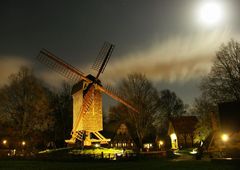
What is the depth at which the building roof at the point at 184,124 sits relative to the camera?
6072 cm

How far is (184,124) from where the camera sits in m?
61.9

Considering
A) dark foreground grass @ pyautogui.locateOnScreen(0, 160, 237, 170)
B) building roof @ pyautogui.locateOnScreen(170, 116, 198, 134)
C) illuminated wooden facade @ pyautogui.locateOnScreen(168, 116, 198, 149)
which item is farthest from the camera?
building roof @ pyautogui.locateOnScreen(170, 116, 198, 134)

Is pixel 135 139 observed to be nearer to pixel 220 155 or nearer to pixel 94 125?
pixel 94 125

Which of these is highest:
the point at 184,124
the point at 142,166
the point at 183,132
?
the point at 184,124

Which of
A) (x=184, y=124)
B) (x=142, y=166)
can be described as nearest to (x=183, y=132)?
(x=184, y=124)

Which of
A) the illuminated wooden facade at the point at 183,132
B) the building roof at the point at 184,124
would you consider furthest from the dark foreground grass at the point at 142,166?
the building roof at the point at 184,124

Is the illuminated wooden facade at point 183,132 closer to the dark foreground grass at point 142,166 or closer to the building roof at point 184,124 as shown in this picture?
the building roof at point 184,124

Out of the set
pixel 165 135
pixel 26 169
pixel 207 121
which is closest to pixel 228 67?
pixel 207 121

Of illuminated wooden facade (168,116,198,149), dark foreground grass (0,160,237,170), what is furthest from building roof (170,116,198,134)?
dark foreground grass (0,160,237,170)

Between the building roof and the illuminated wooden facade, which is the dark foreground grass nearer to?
the illuminated wooden facade

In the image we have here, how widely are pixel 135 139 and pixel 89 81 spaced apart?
2776 centimetres

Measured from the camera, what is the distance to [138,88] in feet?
139

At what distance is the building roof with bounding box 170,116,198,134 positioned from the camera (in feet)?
199

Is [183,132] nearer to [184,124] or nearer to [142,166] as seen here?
[184,124]
